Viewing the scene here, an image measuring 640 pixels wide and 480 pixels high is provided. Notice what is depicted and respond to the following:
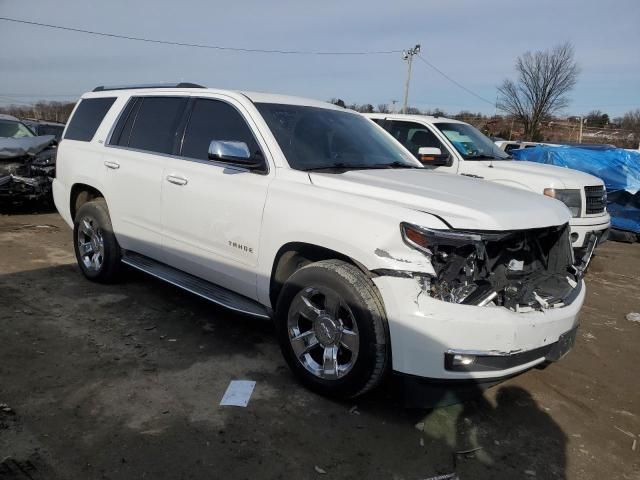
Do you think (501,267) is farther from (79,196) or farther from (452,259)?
(79,196)

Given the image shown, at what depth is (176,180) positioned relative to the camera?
13.6ft

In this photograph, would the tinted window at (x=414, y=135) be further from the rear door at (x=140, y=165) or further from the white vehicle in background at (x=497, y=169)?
the rear door at (x=140, y=165)

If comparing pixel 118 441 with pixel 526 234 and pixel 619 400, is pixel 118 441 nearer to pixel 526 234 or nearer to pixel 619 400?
pixel 526 234

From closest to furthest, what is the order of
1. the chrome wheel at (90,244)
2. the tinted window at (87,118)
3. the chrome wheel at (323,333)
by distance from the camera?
the chrome wheel at (323,333)
the chrome wheel at (90,244)
the tinted window at (87,118)

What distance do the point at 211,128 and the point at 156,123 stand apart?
814mm

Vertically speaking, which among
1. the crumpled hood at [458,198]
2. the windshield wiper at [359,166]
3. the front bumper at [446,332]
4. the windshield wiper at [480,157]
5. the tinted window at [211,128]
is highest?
the tinted window at [211,128]

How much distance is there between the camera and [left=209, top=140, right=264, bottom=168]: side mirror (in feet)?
11.6

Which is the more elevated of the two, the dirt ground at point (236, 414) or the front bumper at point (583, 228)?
the front bumper at point (583, 228)

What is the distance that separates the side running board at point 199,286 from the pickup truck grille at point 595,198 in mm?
5093

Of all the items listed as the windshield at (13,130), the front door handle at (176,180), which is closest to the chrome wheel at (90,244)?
the front door handle at (176,180)

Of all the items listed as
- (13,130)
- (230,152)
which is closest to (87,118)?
(230,152)

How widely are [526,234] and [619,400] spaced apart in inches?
59.3

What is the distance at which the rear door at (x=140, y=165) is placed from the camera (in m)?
4.44

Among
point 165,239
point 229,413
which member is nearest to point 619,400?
point 229,413
